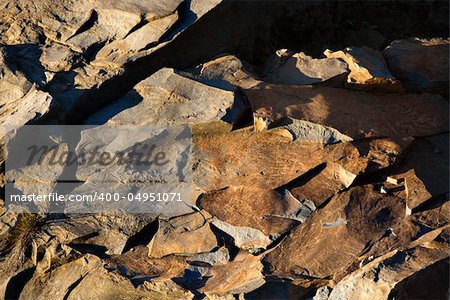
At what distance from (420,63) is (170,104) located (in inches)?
106

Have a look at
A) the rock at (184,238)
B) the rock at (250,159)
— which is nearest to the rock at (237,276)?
→ the rock at (184,238)

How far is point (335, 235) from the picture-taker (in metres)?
5.98

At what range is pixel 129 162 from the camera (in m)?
6.28

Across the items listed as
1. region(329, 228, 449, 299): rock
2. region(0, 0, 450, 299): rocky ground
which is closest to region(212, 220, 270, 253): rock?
region(0, 0, 450, 299): rocky ground

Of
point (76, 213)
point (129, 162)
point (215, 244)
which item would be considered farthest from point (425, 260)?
point (76, 213)

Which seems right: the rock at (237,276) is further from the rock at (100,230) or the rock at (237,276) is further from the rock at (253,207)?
the rock at (100,230)

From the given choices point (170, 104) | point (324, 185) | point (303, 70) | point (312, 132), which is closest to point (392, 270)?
point (324, 185)

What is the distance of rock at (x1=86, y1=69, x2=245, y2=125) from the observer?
6117 millimetres

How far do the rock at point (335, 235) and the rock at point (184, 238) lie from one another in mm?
630

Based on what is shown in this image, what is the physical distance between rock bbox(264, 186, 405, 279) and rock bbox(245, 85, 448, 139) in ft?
2.14

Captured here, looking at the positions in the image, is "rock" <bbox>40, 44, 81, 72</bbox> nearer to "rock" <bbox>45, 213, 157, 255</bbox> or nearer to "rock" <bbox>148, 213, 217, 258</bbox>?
"rock" <bbox>45, 213, 157, 255</bbox>

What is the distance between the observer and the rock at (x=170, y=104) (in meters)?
6.12

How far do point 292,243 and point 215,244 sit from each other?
746 millimetres

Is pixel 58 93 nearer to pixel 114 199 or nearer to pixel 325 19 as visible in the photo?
pixel 114 199
